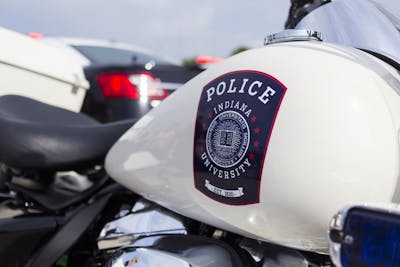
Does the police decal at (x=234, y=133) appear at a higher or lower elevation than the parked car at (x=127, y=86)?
higher

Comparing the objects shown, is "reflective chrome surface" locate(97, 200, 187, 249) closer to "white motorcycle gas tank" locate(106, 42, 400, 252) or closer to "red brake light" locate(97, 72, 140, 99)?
"white motorcycle gas tank" locate(106, 42, 400, 252)

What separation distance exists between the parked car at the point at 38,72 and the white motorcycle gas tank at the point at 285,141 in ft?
3.59

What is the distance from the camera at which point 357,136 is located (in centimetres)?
84

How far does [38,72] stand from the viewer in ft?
7.00

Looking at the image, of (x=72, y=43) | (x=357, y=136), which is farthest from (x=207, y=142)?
(x=72, y=43)

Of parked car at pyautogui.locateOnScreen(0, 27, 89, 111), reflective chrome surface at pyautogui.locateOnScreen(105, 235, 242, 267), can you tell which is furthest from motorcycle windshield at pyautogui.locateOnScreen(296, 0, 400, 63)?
parked car at pyautogui.locateOnScreen(0, 27, 89, 111)

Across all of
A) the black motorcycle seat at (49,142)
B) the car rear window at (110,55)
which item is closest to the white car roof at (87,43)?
the car rear window at (110,55)

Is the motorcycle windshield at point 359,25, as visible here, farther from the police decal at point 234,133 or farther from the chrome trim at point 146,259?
the chrome trim at point 146,259

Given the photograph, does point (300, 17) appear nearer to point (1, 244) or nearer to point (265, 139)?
point (265, 139)

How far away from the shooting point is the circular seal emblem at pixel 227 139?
938mm

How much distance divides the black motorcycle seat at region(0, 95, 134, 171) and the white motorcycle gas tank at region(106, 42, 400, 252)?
16.2 inches

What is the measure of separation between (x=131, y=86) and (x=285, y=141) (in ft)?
10.1

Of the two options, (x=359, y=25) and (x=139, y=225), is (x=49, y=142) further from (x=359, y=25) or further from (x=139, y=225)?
(x=359, y=25)

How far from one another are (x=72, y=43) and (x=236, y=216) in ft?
12.9
